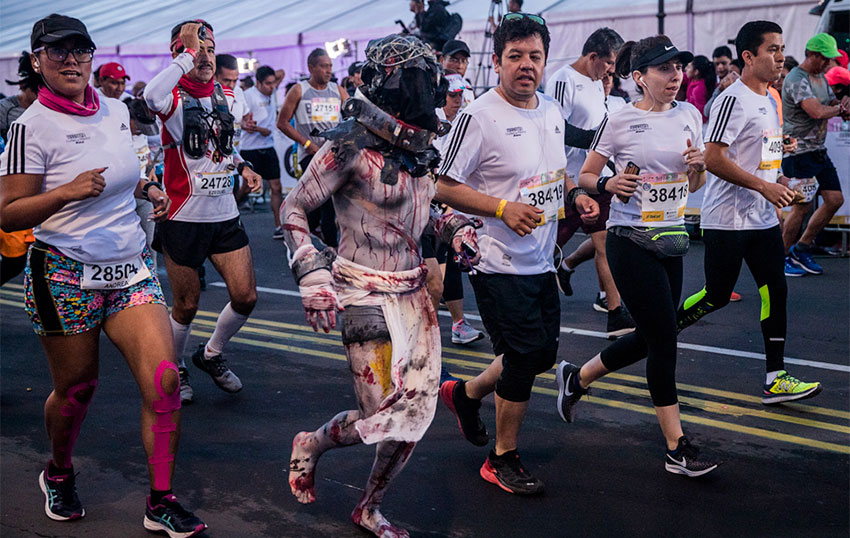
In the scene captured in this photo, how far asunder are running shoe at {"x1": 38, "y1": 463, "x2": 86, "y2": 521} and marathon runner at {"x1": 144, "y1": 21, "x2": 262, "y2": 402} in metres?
1.49

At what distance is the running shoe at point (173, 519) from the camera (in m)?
4.13

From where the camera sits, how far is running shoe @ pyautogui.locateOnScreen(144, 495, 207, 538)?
4133mm

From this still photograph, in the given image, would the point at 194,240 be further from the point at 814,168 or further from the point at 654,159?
the point at 814,168

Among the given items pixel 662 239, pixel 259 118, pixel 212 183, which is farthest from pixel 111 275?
pixel 259 118

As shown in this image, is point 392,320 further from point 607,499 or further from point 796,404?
point 796,404

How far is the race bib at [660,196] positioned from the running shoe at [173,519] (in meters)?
2.55

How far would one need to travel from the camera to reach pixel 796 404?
5.89m

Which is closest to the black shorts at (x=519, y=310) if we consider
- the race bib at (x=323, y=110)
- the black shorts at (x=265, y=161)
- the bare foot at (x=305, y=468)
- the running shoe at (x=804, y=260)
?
the bare foot at (x=305, y=468)

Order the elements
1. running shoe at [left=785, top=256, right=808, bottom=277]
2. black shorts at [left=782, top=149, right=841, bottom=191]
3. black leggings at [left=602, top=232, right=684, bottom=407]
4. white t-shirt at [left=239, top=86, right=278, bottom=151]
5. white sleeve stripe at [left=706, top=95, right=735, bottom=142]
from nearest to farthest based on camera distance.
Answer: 1. black leggings at [left=602, top=232, right=684, bottom=407]
2. white sleeve stripe at [left=706, top=95, right=735, bottom=142]
3. running shoe at [left=785, top=256, right=808, bottom=277]
4. black shorts at [left=782, top=149, right=841, bottom=191]
5. white t-shirt at [left=239, top=86, right=278, bottom=151]

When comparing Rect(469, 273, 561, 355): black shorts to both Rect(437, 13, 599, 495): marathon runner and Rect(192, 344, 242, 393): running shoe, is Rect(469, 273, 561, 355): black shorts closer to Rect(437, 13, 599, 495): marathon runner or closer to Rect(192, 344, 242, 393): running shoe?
Rect(437, 13, 599, 495): marathon runner

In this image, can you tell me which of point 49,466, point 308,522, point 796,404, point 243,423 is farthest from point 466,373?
point 49,466

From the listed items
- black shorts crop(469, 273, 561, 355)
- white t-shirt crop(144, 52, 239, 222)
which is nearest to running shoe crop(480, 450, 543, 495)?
black shorts crop(469, 273, 561, 355)

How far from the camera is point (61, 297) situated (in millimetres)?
4090

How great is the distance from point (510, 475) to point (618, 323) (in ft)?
10.4
